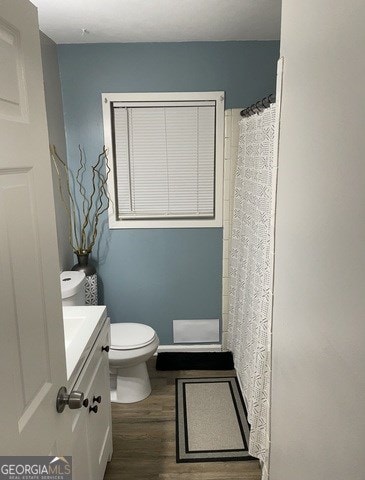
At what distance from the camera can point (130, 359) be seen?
2.51 meters

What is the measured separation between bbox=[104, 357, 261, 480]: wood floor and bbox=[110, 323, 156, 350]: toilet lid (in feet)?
1.49

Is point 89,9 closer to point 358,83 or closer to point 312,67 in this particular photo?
point 312,67

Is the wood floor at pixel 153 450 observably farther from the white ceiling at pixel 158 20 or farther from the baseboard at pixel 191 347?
the white ceiling at pixel 158 20

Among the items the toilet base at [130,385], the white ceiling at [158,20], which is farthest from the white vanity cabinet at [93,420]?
the white ceiling at [158,20]

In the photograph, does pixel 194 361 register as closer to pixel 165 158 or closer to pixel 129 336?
pixel 129 336

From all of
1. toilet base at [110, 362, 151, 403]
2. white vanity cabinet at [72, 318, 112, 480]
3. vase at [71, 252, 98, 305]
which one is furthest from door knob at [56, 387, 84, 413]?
vase at [71, 252, 98, 305]

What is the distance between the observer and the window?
2910 mm

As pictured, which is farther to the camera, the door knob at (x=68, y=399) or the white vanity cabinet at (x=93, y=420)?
the white vanity cabinet at (x=93, y=420)

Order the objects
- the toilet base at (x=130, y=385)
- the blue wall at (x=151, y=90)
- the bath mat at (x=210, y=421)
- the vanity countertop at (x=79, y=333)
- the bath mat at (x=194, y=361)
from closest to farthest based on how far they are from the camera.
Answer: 1. the vanity countertop at (x=79, y=333)
2. the bath mat at (x=210, y=421)
3. the toilet base at (x=130, y=385)
4. the blue wall at (x=151, y=90)
5. the bath mat at (x=194, y=361)

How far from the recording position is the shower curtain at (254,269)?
1915 millimetres

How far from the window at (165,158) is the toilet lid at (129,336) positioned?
784 mm

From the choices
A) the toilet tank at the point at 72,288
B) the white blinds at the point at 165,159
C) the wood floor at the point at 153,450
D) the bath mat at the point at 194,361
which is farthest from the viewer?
the bath mat at the point at 194,361

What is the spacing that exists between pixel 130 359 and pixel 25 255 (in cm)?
173

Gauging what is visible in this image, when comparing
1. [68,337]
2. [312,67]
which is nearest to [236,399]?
[68,337]
